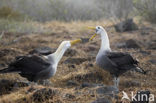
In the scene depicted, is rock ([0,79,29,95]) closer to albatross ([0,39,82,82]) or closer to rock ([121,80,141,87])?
albatross ([0,39,82,82])

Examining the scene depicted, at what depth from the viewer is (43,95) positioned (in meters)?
3.29

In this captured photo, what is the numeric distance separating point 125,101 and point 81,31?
805 centimetres

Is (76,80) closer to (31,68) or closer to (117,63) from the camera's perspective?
(117,63)

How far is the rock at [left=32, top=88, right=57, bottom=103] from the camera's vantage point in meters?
3.27

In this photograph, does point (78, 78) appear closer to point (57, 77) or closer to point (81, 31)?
point (57, 77)

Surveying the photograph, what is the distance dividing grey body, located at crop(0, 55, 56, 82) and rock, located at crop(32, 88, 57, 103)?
586 millimetres

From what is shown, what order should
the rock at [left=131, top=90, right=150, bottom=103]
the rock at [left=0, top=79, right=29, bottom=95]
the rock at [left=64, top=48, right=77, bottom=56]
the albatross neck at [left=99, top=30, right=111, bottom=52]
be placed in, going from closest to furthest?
the rock at [left=131, top=90, right=150, bottom=103] → the rock at [left=0, top=79, right=29, bottom=95] → the albatross neck at [left=99, top=30, right=111, bottom=52] → the rock at [left=64, top=48, right=77, bottom=56]

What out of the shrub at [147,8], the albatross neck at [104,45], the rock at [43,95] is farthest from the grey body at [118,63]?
the shrub at [147,8]

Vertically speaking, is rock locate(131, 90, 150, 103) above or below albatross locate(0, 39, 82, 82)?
below

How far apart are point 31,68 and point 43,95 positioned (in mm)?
792

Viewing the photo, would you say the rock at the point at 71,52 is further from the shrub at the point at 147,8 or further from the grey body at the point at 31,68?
the shrub at the point at 147,8

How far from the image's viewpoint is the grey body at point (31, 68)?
393cm

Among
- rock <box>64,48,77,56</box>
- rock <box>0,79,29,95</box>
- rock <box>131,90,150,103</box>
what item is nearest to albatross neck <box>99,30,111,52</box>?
rock <box>131,90,150,103</box>

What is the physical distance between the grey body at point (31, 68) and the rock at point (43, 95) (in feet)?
1.92
